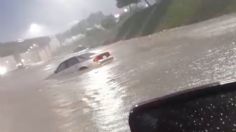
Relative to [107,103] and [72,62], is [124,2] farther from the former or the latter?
[107,103]

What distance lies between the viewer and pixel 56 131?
37.0ft

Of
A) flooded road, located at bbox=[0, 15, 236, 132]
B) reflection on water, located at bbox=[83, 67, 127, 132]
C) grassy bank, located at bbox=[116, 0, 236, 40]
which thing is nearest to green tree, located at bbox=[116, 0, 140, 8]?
grassy bank, located at bbox=[116, 0, 236, 40]

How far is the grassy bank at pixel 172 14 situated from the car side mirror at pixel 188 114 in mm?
33572

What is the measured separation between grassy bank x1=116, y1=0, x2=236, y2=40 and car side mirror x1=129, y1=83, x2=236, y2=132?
33572 millimetres

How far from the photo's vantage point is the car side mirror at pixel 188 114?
10.7ft

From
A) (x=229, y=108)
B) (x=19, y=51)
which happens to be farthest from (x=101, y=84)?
(x=19, y=51)

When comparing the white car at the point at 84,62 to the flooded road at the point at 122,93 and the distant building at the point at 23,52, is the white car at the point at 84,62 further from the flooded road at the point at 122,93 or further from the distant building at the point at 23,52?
the distant building at the point at 23,52

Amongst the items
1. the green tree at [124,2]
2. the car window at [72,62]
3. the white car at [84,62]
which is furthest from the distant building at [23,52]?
the white car at [84,62]

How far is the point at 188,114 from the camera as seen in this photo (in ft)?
10.7

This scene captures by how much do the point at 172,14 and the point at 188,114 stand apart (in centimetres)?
4613

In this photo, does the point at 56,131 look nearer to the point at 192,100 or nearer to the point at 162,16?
the point at 192,100

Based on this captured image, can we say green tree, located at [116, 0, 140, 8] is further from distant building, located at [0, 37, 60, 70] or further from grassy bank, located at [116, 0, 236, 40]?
distant building, located at [0, 37, 60, 70]

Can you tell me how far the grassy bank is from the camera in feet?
132

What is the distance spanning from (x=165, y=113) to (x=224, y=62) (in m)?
11.6
